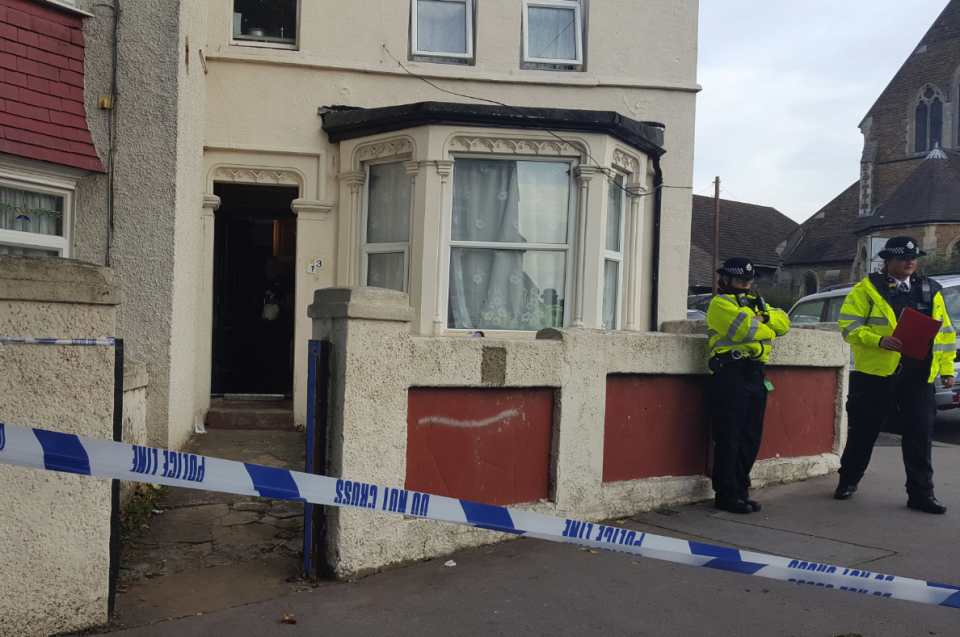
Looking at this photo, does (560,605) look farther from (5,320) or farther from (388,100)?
(388,100)

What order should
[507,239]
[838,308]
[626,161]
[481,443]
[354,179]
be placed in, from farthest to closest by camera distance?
[838,308], [626,161], [354,179], [507,239], [481,443]

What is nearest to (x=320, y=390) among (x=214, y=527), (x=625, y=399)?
(x=214, y=527)

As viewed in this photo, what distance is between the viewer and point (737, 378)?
608cm

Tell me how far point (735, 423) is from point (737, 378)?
326 millimetres

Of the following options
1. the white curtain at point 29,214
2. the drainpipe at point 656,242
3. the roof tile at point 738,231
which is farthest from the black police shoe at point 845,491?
the roof tile at point 738,231

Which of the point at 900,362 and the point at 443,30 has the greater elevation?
the point at 443,30

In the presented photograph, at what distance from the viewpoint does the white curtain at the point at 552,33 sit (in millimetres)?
9477

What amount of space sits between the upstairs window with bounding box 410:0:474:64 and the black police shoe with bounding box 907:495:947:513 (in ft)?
20.3

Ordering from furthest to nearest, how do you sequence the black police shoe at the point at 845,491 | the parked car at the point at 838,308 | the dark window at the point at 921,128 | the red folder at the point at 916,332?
the dark window at the point at 921,128 < the parked car at the point at 838,308 < the black police shoe at the point at 845,491 < the red folder at the point at 916,332

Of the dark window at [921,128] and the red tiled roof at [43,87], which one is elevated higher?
the dark window at [921,128]

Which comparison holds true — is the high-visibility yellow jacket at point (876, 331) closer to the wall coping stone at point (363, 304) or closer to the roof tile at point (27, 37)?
the wall coping stone at point (363, 304)

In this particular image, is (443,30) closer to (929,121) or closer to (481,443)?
(481,443)

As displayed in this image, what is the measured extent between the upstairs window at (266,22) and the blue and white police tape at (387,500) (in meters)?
6.88

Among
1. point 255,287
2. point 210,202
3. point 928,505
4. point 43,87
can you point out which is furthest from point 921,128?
point 43,87
